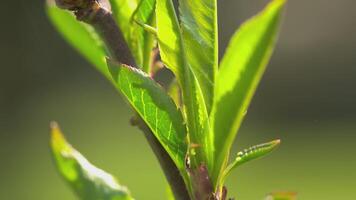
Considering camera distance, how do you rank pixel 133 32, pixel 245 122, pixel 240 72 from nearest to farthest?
1. pixel 240 72
2. pixel 133 32
3. pixel 245 122

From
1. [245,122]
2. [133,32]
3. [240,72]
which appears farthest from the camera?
[245,122]

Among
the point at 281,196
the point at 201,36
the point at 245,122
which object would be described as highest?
the point at 201,36

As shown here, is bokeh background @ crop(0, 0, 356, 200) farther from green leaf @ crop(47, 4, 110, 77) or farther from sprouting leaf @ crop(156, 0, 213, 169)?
sprouting leaf @ crop(156, 0, 213, 169)

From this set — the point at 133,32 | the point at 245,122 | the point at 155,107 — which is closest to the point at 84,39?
the point at 133,32

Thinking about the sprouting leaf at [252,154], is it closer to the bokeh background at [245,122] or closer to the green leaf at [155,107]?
the green leaf at [155,107]

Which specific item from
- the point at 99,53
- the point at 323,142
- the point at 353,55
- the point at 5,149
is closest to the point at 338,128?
the point at 323,142

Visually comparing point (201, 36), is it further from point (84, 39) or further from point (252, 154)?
point (84, 39)

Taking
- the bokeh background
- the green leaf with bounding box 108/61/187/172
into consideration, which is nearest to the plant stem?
the green leaf with bounding box 108/61/187/172
